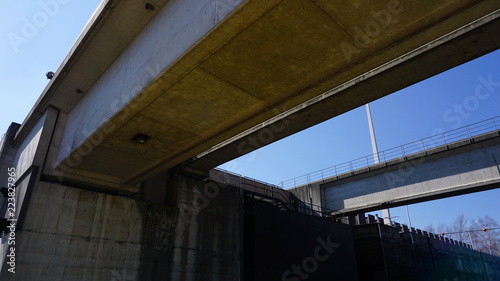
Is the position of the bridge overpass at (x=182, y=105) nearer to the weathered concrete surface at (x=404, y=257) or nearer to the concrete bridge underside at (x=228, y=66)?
the concrete bridge underside at (x=228, y=66)

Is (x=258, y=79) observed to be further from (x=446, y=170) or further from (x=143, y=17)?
(x=446, y=170)

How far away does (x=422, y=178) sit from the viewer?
19078 millimetres

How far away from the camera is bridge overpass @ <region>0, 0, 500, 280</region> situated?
18.0 ft

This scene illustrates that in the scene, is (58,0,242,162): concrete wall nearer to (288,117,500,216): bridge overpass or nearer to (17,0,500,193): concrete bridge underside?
(17,0,500,193): concrete bridge underside

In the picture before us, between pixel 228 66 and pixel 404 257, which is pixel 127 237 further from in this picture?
pixel 404 257

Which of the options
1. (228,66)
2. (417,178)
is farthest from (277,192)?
(228,66)

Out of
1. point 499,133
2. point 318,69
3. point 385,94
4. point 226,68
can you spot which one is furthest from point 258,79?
point 499,133

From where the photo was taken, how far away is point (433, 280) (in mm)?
30438

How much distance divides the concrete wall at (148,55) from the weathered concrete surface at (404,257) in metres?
23.8

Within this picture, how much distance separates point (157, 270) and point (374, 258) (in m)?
19.4

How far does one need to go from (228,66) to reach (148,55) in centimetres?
225

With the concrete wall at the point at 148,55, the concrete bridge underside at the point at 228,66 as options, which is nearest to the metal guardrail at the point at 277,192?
the concrete bridge underside at the point at 228,66

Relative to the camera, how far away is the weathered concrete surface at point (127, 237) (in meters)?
11.4

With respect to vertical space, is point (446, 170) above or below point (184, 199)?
above
